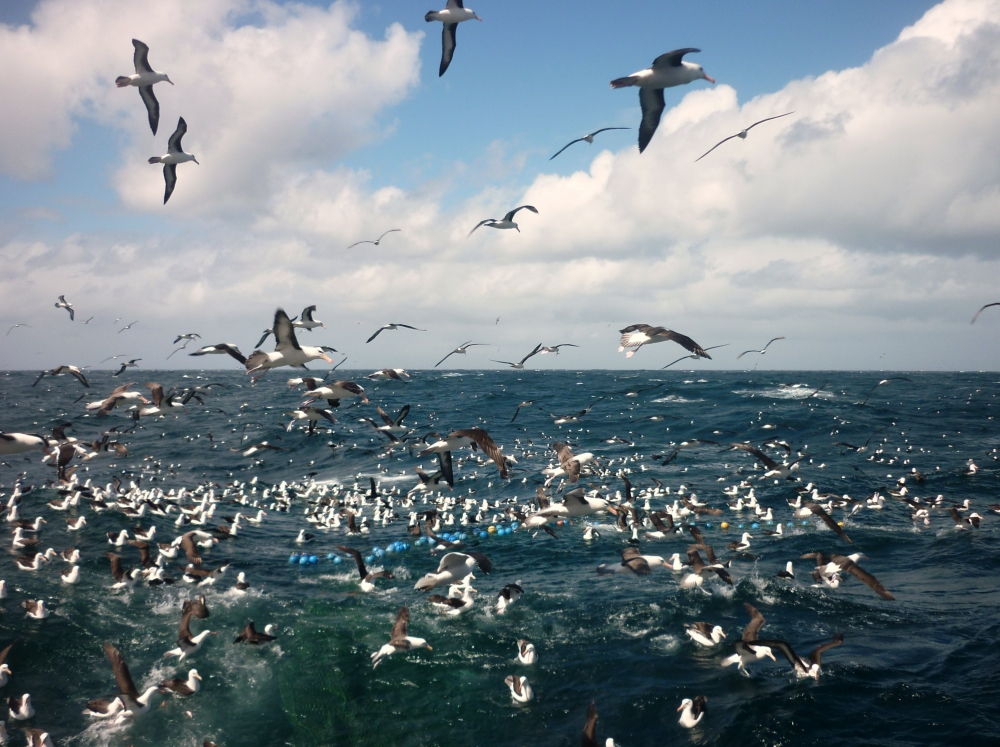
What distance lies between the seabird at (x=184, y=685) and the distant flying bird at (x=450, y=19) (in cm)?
1177

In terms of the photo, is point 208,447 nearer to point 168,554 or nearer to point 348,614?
point 168,554

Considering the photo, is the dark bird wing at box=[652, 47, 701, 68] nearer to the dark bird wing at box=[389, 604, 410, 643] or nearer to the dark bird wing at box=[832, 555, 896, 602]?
the dark bird wing at box=[832, 555, 896, 602]

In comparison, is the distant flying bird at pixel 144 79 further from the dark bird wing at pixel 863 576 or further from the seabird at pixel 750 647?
the dark bird wing at pixel 863 576

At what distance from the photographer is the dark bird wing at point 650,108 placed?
30.4ft

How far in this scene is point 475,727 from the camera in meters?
10.1

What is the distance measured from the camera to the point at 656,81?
371 inches

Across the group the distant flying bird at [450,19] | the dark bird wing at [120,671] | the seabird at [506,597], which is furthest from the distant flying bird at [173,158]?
the seabird at [506,597]

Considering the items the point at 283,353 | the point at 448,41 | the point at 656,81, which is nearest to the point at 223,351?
the point at 283,353

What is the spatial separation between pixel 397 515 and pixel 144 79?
15964 mm

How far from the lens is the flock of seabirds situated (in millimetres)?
10250

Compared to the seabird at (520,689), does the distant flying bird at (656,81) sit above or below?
above

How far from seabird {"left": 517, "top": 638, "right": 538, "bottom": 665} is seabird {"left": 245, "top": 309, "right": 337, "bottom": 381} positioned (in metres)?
6.87

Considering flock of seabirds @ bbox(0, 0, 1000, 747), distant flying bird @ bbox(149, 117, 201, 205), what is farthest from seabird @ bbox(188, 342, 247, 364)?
distant flying bird @ bbox(149, 117, 201, 205)

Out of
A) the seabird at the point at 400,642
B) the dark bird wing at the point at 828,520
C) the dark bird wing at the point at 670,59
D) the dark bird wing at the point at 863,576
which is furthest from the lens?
the dark bird wing at the point at 828,520
